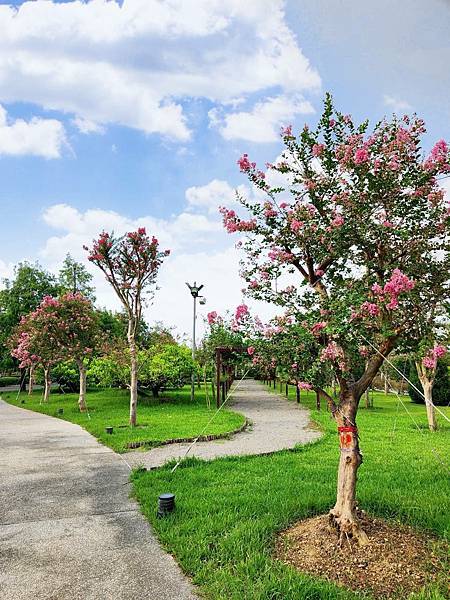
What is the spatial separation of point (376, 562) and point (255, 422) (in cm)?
946

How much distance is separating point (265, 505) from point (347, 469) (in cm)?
127

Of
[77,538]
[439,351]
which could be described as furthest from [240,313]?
[77,538]

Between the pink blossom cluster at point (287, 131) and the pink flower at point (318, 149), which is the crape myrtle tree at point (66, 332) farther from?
the pink flower at point (318, 149)

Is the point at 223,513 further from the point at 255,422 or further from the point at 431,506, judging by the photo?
the point at 255,422

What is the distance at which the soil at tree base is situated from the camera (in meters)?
3.15

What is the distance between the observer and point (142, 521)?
4.52 meters

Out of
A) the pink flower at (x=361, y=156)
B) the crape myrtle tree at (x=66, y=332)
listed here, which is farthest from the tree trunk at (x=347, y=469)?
the crape myrtle tree at (x=66, y=332)

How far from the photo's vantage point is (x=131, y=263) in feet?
36.6

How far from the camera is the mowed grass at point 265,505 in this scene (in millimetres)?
3133

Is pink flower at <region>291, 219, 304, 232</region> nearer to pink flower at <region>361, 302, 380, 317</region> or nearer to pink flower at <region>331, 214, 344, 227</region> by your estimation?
pink flower at <region>331, 214, 344, 227</region>

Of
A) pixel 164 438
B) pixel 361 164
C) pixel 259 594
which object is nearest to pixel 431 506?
pixel 259 594

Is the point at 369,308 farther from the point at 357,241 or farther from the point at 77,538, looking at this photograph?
the point at 77,538

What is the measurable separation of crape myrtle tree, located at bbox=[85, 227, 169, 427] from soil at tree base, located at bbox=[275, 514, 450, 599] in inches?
312

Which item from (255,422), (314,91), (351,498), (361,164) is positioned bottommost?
(255,422)
